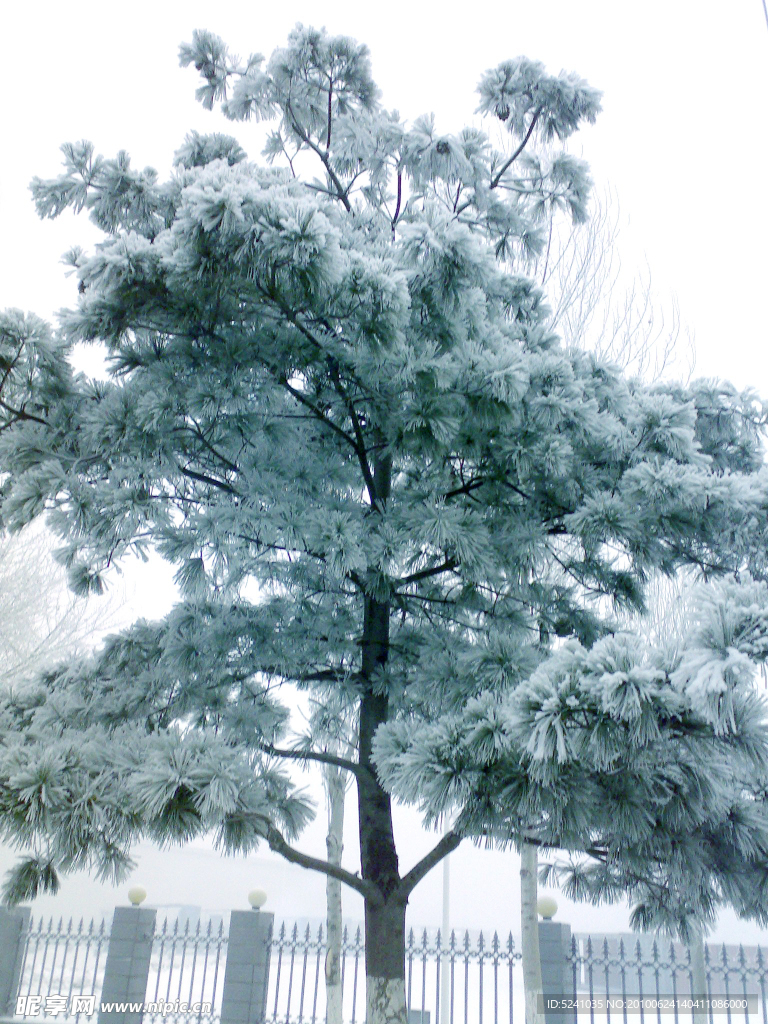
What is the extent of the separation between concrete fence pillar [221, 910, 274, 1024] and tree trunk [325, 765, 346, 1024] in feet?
1.17

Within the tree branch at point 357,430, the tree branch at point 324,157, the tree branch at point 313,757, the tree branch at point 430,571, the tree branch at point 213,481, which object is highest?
the tree branch at point 324,157

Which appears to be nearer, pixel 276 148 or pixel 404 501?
pixel 404 501

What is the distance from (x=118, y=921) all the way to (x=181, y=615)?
347cm

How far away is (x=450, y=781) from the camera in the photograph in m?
1.12

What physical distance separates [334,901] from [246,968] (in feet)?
1.88

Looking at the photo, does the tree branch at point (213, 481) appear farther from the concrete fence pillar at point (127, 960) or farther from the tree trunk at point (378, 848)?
the concrete fence pillar at point (127, 960)

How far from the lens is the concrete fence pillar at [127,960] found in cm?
430

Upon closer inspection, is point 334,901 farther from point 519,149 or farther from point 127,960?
point 519,149

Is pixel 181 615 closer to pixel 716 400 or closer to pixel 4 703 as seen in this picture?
pixel 4 703

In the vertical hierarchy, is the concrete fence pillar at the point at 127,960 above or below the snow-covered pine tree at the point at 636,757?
below

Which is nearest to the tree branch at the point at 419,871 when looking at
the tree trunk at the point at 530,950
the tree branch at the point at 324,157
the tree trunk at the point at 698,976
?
the tree branch at the point at 324,157

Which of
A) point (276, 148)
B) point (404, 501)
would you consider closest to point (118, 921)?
point (404, 501)

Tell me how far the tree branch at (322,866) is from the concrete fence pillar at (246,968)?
10.3 ft

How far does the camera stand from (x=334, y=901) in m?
4.40
